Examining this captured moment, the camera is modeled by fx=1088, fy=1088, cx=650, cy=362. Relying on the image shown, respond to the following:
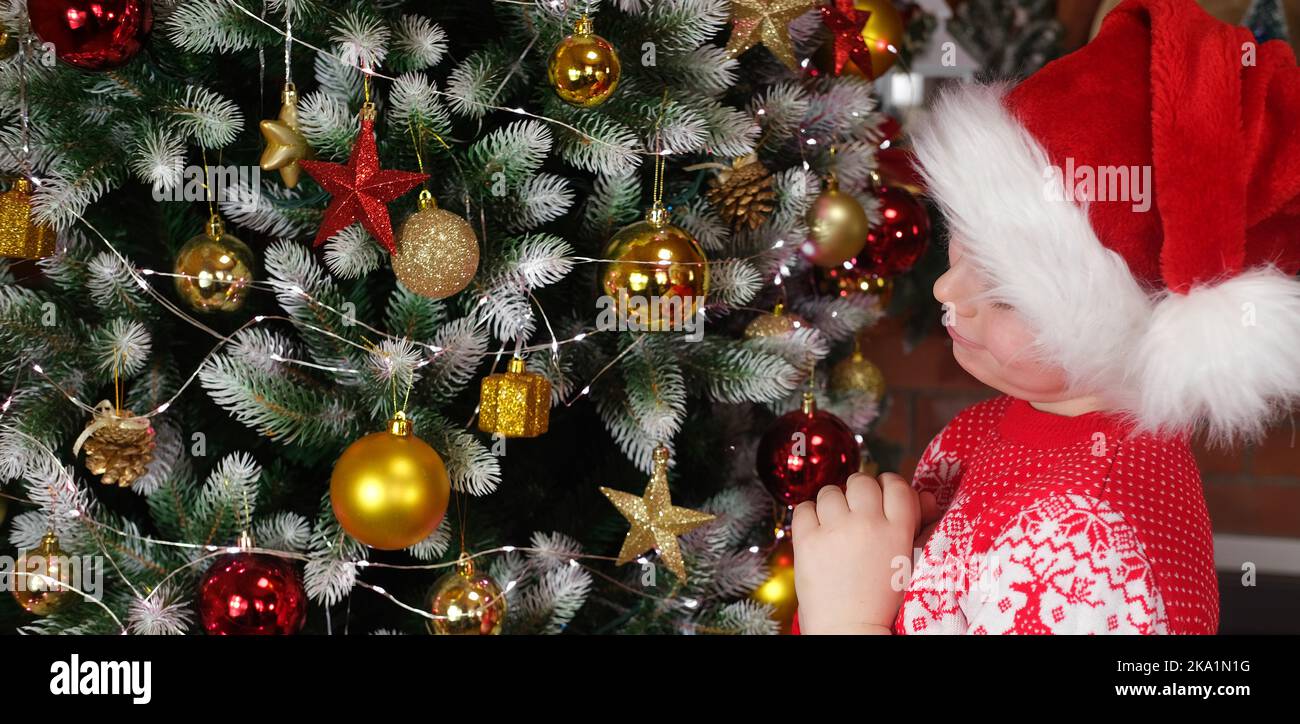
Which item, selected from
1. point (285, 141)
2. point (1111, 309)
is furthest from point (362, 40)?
point (1111, 309)

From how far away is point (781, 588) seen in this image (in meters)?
1.06

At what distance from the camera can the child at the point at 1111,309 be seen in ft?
2.13

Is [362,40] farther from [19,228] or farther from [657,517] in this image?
[657,517]

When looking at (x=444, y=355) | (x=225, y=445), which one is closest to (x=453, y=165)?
(x=444, y=355)

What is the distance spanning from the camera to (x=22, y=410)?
88cm

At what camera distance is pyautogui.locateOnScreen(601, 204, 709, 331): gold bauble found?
0.88 meters

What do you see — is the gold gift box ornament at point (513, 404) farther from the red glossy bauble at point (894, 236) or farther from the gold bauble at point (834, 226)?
the red glossy bauble at point (894, 236)

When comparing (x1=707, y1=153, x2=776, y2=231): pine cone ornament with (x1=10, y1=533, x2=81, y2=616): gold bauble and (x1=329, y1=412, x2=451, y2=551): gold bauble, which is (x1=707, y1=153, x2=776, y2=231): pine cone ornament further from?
(x1=10, y1=533, x2=81, y2=616): gold bauble

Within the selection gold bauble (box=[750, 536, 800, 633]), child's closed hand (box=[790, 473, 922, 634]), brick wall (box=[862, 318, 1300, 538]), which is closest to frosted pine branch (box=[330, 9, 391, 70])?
child's closed hand (box=[790, 473, 922, 634])

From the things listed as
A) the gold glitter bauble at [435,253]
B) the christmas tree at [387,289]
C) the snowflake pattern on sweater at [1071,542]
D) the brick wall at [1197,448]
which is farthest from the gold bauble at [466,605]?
the brick wall at [1197,448]

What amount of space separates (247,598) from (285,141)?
1.16ft

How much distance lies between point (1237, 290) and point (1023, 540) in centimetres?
20

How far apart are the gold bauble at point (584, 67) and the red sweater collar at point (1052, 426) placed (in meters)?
0.40

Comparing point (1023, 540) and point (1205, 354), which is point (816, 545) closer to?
point (1023, 540)
